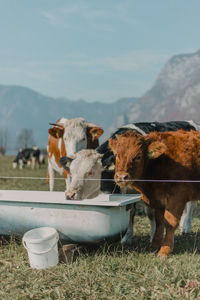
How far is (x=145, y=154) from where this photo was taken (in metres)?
4.54

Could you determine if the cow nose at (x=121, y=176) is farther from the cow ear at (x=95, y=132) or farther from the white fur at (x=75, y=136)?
the cow ear at (x=95, y=132)

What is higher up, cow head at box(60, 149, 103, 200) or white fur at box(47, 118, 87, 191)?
white fur at box(47, 118, 87, 191)

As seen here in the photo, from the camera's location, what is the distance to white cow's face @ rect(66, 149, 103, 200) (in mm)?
5016

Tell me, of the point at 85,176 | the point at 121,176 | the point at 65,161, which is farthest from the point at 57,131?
the point at 121,176

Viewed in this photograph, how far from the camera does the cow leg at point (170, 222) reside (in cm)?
460

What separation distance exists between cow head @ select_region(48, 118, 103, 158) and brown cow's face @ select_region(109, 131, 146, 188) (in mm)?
2515

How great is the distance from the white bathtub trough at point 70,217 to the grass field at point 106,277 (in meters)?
0.26

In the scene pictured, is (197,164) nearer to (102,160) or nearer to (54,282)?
(102,160)

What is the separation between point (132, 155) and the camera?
4391 mm

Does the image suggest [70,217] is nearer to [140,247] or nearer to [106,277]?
[106,277]

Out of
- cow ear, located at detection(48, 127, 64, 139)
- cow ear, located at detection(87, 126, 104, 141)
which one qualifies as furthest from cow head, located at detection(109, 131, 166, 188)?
cow ear, located at detection(48, 127, 64, 139)

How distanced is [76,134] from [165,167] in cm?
280

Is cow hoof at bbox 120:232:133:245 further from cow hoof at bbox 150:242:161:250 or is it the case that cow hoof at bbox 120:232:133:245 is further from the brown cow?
the brown cow

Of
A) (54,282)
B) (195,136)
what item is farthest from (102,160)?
(54,282)
